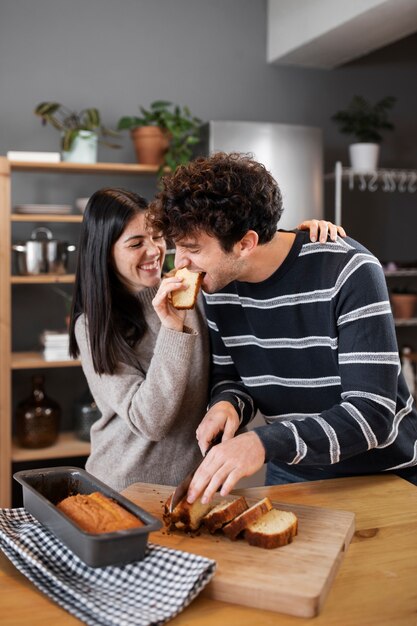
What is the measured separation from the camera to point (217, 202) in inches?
64.7

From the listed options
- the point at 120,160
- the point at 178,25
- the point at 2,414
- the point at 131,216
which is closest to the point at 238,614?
the point at 131,216

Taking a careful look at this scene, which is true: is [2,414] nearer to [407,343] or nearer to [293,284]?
[293,284]

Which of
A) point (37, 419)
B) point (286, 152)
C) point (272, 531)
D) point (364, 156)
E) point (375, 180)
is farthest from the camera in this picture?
point (375, 180)

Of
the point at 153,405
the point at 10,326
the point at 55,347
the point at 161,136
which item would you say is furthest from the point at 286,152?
the point at 153,405

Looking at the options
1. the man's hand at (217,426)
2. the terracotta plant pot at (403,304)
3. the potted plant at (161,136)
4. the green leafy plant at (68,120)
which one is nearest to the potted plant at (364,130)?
the terracotta plant pot at (403,304)

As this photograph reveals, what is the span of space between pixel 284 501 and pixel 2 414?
7.75 ft

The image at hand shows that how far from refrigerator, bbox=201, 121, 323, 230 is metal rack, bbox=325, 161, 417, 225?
0.13 meters

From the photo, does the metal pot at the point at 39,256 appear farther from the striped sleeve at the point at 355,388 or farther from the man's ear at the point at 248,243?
the striped sleeve at the point at 355,388

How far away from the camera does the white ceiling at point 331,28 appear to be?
3578 mm

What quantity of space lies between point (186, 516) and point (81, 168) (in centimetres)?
274

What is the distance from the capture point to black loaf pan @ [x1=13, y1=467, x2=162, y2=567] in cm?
116

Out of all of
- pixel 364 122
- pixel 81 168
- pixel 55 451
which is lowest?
pixel 55 451

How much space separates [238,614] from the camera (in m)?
1.16

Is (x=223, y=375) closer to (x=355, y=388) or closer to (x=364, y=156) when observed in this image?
(x=355, y=388)
